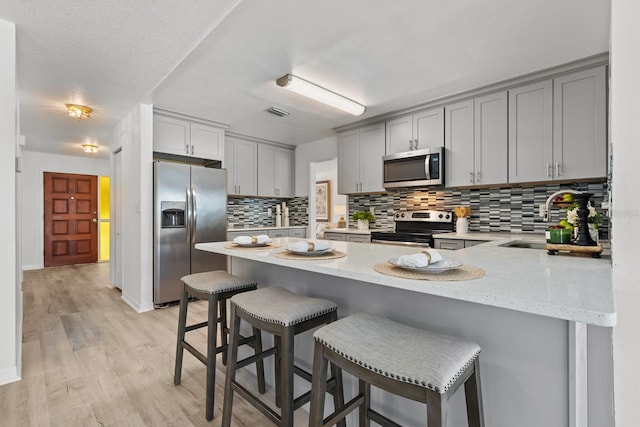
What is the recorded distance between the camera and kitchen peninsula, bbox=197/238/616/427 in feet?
2.68

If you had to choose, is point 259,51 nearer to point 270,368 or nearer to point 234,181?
point 270,368

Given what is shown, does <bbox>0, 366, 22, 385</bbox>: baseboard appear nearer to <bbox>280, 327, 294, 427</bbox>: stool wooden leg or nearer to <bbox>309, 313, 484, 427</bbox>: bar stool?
<bbox>280, 327, 294, 427</bbox>: stool wooden leg

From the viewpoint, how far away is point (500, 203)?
3291 mm

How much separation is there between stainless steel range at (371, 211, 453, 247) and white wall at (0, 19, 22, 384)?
124 inches

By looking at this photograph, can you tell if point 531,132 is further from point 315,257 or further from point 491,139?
point 315,257

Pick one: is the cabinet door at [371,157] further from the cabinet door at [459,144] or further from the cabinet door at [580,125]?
the cabinet door at [580,125]

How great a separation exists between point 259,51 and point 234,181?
264cm

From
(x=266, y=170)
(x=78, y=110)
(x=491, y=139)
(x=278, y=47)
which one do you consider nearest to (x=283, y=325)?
(x=278, y=47)

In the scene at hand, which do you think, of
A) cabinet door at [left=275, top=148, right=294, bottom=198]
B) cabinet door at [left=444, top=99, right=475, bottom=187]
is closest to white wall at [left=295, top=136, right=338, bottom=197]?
cabinet door at [left=275, top=148, right=294, bottom=198]

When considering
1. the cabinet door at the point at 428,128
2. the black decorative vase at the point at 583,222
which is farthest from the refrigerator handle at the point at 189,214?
the black decorative vase at the point at 583,222

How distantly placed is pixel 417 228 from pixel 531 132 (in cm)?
150

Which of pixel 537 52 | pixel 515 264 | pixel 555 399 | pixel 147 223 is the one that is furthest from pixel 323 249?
pixel 147 223

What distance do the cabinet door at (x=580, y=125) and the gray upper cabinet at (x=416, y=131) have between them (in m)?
1.01

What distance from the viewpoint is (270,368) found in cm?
194
